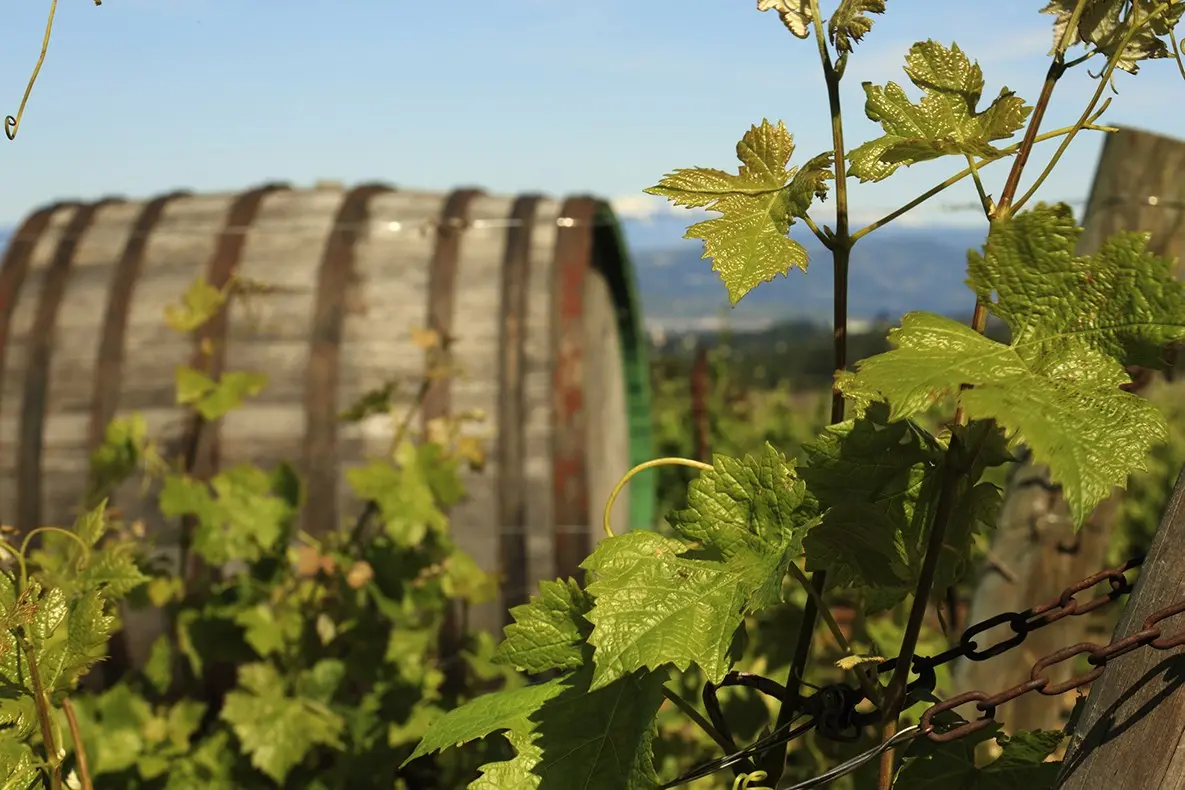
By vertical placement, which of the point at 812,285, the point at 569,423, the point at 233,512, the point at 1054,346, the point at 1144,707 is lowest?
the point at 812,285

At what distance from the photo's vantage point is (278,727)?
279 cm

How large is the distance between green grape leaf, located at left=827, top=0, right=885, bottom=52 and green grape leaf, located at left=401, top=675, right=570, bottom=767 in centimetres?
67

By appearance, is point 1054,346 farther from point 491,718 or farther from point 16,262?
point 16,262

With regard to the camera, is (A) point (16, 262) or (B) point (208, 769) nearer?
(B) point (208, 769)

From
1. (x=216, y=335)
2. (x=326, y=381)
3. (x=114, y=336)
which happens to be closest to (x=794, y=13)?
(x=326, y=381)

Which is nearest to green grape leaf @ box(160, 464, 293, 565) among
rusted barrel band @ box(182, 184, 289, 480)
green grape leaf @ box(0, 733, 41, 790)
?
rusted barrel band @ box(182, 184, 289, 480)

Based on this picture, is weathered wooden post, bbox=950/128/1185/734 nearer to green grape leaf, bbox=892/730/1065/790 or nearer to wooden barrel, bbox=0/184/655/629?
wooden barrel, bbox=0/184/655/629

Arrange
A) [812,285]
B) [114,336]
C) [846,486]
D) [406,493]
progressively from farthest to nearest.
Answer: [812,285]
[114,336]
[406,493]
[846,486]

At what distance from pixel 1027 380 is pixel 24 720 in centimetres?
107

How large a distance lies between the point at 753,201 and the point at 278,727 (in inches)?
84.6

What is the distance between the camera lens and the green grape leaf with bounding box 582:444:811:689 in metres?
0.98

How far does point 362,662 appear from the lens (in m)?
3.00

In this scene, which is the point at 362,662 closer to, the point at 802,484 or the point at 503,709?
the point at 503,709

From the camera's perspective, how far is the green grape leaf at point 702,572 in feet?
3.20
